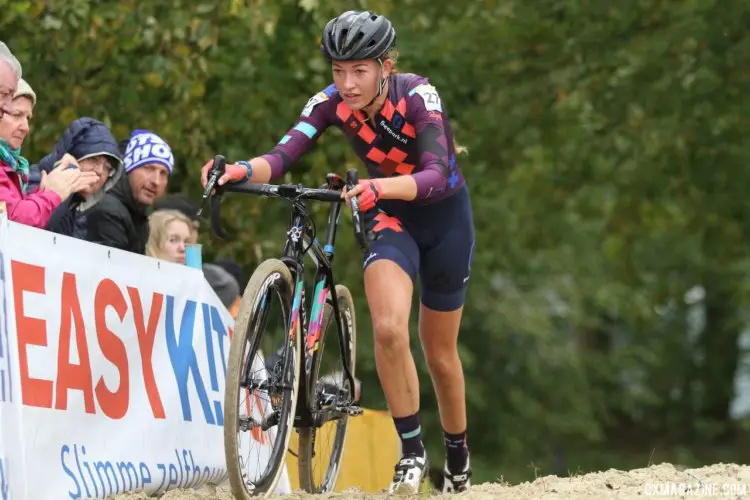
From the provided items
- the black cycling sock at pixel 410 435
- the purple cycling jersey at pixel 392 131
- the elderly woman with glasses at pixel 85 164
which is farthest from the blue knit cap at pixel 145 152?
the black cycling sock at pixel 410 435

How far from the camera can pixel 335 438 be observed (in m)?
7.88

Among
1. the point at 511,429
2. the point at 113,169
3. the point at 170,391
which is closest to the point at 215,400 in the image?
the point at 170,391

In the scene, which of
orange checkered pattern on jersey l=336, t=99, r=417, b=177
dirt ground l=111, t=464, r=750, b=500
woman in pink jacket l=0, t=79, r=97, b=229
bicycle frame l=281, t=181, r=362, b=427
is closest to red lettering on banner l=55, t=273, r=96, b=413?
woman in pink jacket l=0, t=79, r=97, b=229

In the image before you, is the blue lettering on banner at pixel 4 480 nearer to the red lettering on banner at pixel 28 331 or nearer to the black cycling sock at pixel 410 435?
the red lettering on banner at pixel 28 331

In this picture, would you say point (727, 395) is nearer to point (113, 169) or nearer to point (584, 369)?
point (584, 369)

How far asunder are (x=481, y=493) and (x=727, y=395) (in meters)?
26.3

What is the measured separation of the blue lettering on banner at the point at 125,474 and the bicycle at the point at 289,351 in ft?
1.66

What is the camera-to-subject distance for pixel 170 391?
6902 millimetres

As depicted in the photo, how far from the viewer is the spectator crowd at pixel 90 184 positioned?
6301 mm

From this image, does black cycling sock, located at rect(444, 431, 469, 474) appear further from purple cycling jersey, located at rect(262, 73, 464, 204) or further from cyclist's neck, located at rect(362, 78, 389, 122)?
cyclist's neck, located at rect(362, 78, 389, 122)

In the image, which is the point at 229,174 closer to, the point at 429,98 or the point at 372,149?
the point at 372,149

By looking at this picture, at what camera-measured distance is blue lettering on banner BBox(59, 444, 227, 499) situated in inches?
231

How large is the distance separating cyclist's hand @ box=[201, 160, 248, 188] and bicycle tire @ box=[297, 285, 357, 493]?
943 mm

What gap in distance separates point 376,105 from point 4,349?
2422mm
